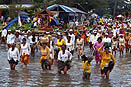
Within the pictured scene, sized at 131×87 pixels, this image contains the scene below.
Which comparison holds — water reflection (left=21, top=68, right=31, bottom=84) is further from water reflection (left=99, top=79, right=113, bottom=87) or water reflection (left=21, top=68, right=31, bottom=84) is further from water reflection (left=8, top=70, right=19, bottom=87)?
water reflection (left=99, top=79, right=113, bottom=87)

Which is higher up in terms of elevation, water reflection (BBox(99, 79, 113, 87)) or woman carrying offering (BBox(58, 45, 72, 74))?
woman carrying offering (BBox(58, 45, 72, 74))

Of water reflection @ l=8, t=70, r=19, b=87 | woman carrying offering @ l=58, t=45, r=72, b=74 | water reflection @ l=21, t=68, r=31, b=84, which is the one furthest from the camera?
woman carrying offering @ l=58, t=45, r=72, b=74

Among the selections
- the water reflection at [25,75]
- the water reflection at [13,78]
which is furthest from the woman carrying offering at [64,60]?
the water reflection at [13,78]

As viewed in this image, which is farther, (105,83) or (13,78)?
(13,78)

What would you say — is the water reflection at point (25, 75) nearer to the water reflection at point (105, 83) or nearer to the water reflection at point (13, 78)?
the water reflection at point (13, 78)

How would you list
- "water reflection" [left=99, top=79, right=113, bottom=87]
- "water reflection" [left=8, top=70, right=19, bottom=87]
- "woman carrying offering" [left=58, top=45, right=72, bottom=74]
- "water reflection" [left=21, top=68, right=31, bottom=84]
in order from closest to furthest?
"water reflection" [left=8, top=70, right=19, bottom=87], "water reflection" [left=99, top=79, right=113, bottom=87], "water reflection" [left=21, top=68, right=31, bottom=84], "woman carrying offering" [left=58, top=45, right=72, bottom=74]

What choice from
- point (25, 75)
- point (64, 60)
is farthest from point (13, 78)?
point (64, 60)

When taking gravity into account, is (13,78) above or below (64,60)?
below

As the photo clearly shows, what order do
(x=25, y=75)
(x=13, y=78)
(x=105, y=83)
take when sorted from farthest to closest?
1. (x=25, y=75)
2. (x=13, y=78)
3. (x=105, y=83)

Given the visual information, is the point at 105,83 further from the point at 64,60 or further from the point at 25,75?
the point at 25,75

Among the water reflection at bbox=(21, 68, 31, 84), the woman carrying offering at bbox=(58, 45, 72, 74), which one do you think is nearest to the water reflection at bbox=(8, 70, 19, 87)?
the water reflection at bbox=(21, 68, 31, 84)

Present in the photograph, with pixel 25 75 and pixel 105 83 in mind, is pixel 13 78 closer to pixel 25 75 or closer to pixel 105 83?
pixel 25 75

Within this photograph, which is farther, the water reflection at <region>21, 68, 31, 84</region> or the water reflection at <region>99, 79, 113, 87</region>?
the water reflection at <region>21, 68, 31, 84</region>

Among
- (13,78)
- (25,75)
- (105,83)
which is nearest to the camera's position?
(105,83)
